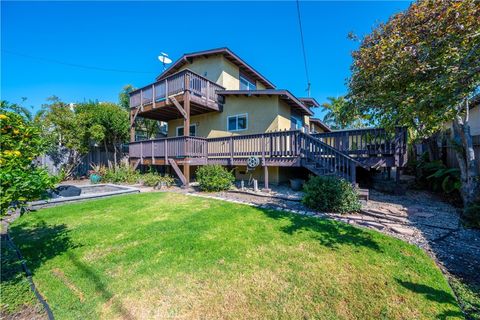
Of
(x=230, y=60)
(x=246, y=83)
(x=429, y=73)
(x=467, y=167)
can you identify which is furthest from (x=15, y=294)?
(x=246, y=83)

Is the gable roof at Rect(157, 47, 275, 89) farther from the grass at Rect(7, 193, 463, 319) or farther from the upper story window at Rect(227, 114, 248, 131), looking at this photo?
the grass at Rect(7, 193, 463, 319)

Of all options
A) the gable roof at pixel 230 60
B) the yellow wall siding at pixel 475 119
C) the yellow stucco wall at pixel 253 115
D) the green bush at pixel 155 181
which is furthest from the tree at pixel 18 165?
the yellow wall siding at pixel 475 119

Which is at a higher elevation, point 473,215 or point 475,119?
point 475,119

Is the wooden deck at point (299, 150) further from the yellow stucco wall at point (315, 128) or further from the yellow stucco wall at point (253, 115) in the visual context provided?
the yellow stucco wall at point (315, 128)

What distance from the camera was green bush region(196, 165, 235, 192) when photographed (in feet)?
29.0

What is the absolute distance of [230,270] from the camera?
116 inches

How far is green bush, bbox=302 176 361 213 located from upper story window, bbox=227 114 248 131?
22.1 ft

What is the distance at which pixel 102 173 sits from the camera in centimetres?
1377

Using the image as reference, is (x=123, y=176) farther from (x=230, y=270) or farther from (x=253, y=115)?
(x=230, y=270)

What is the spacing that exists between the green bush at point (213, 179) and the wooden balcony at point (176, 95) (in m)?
3.77

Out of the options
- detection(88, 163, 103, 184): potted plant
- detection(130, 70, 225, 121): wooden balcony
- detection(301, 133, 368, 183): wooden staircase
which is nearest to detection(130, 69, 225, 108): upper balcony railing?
detection(130, 70, 225, 121): wooden balcony

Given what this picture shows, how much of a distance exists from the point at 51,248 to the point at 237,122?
9.77 m

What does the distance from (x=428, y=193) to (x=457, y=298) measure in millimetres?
7011

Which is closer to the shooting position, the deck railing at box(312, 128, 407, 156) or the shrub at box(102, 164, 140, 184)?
the deck railing at box(312, 128, 407, 156)
